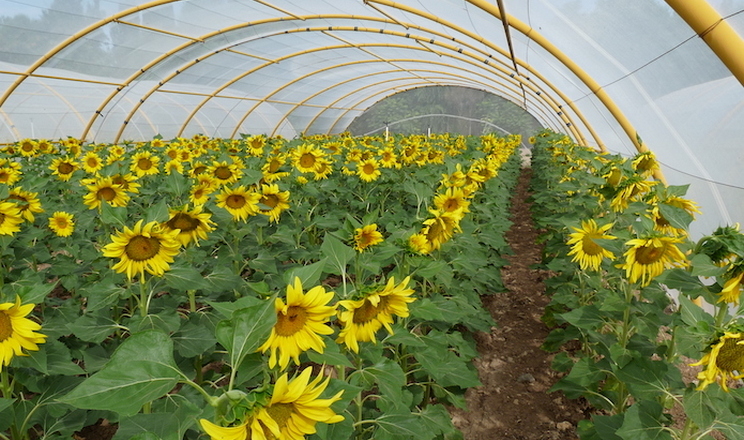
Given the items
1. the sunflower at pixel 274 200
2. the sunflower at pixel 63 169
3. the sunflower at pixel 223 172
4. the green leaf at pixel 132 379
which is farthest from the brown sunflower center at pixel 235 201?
the sunflower at pixel 63 169

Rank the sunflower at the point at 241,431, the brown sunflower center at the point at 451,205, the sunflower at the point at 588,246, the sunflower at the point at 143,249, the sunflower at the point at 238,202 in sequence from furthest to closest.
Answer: the brown sunflower center at the point at 451,205, the sunflower at the point at 238,202, the sunflower at the point at 588,246, the sunflower at the point at 143,249, the sunflower at the point at 241,431

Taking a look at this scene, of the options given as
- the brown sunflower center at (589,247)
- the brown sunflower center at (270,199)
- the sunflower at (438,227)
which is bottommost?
the brown sunflower center at (270,199)

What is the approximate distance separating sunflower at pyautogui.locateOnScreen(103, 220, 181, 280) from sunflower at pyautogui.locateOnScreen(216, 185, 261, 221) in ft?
3.20

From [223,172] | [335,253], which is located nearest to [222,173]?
[223,172]

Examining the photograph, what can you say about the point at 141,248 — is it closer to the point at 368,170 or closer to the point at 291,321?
the point at 291,321

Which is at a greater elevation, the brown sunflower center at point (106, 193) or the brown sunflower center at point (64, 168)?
the brown sunflower center at point (106, 193)

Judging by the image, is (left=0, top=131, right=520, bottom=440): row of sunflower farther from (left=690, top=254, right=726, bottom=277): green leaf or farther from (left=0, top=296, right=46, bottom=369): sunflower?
(left=690, top=254, right=726, bottom=277): green leaf

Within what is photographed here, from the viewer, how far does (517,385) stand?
12.0 feet

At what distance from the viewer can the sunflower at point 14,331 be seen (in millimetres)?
1532

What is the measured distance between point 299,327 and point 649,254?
5.93 ft

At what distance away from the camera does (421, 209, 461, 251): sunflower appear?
8.41 feet

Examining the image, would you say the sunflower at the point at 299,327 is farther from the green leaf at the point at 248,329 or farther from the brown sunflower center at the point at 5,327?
the brown sunflower center at the point at 5,327

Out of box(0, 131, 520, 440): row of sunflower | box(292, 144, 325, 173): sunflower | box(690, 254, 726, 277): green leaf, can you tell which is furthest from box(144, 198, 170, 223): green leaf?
box(292, 144, 325, 173): sunflower

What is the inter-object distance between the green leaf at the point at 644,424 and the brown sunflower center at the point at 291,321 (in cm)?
153
